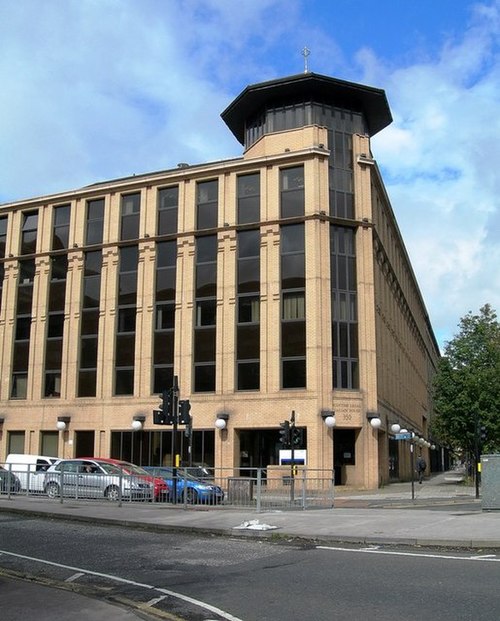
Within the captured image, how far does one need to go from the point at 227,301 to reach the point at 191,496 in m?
17.7

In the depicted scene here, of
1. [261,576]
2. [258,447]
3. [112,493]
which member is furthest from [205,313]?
[261,576]

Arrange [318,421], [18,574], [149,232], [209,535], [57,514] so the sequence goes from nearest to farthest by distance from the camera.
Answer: [18,574] < [209,535] < [57,514] < [318,421] < [149,232]

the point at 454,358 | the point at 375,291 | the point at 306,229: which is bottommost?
the point at 454,358

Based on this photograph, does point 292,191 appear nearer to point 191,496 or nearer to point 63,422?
point 63,422

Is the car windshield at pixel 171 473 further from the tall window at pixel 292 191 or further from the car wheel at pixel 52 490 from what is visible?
the tall window at pixel 292 191

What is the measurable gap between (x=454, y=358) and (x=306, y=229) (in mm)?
14286

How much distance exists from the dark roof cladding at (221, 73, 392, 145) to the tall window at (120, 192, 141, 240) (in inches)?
324

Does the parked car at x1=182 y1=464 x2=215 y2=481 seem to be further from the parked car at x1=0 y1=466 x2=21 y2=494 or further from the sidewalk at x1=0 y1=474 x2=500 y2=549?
the parked car at x1=0 y1=466 x2=21 y2=494

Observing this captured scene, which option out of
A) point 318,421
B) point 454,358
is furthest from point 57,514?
point 454,358

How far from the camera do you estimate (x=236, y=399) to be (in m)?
35.9

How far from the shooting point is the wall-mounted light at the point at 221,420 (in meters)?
35.1

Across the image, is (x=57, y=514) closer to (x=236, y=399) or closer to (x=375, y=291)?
(x=236, y=399)

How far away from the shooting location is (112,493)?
847 inches

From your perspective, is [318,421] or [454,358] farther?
[454,358]
